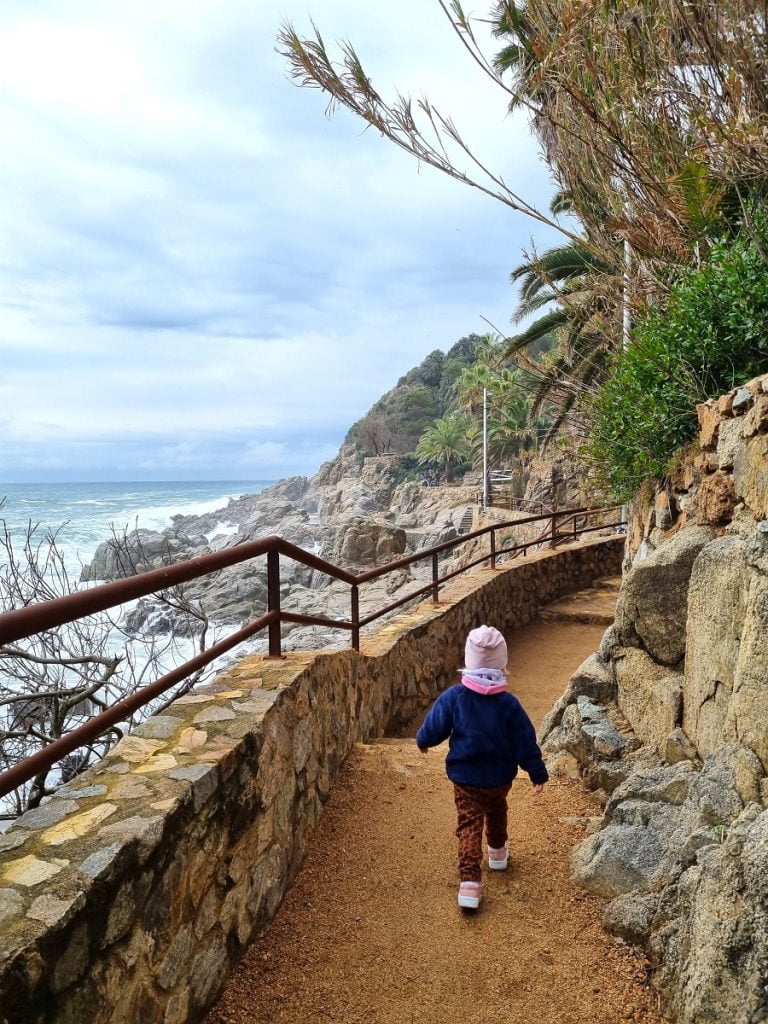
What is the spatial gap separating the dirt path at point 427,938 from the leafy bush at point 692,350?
285 cm

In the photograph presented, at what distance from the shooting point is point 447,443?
4572 centimetres

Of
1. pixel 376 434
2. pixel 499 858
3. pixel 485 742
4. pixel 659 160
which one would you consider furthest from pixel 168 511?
pixel 485 742

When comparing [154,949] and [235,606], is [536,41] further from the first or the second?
[235,606]

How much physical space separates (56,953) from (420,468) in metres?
51.8

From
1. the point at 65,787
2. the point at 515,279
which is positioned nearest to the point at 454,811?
the point at 65,787

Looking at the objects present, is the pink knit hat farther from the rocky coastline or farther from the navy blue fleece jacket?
the rocky coastline

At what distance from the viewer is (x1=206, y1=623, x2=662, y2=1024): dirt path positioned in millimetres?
2227

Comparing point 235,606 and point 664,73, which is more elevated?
point 664,73

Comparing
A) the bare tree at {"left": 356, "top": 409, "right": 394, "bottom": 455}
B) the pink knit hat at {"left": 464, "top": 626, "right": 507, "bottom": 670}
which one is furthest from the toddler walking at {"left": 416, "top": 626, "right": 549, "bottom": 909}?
the bare tree at {"left": 356, "top": 409, "right": 394, "bottom": 455}

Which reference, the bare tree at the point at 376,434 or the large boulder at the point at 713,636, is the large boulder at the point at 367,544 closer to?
the large boulder at the point at 713,636

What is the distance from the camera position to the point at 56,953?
1479 mm

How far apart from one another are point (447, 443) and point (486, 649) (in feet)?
142

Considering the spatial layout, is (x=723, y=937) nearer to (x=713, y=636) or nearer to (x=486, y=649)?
(x=486, y=649)

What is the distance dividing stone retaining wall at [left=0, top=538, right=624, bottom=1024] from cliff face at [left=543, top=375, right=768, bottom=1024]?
4.36ft
